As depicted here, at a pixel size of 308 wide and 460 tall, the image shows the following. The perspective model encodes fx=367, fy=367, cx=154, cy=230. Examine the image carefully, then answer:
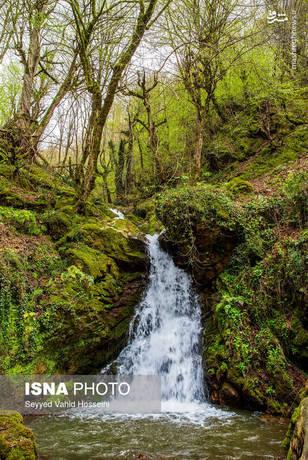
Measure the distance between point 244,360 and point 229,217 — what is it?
342 cm

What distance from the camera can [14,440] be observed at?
4.05 m

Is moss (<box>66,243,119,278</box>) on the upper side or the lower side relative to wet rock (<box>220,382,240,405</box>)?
upper

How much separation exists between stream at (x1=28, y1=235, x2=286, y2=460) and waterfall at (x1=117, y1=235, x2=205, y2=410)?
0.02 metres

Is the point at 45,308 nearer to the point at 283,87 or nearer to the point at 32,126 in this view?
the point at 32,126

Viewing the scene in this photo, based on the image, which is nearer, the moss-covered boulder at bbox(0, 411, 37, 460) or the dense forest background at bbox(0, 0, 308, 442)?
the moss-covered boulder at bbox(0, 411, 37, 460)

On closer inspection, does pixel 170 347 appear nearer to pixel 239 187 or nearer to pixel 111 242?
pixel 111 242

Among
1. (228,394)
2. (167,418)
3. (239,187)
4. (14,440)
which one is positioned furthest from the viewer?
(239,187)

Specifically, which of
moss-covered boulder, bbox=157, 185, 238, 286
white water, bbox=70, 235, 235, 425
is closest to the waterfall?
white water, bbox=70, 235, 235, 425

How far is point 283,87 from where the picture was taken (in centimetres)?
1420

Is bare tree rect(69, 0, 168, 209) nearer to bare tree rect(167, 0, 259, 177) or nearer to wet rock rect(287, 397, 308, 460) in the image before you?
bare tree rect(167, 0, 259, 177)

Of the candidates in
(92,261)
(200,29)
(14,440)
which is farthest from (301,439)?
(200,29)

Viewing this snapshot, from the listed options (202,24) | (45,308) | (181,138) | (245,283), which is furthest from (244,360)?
(181,138)

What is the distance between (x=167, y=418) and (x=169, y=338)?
7.19ft

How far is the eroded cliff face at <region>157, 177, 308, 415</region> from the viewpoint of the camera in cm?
684
